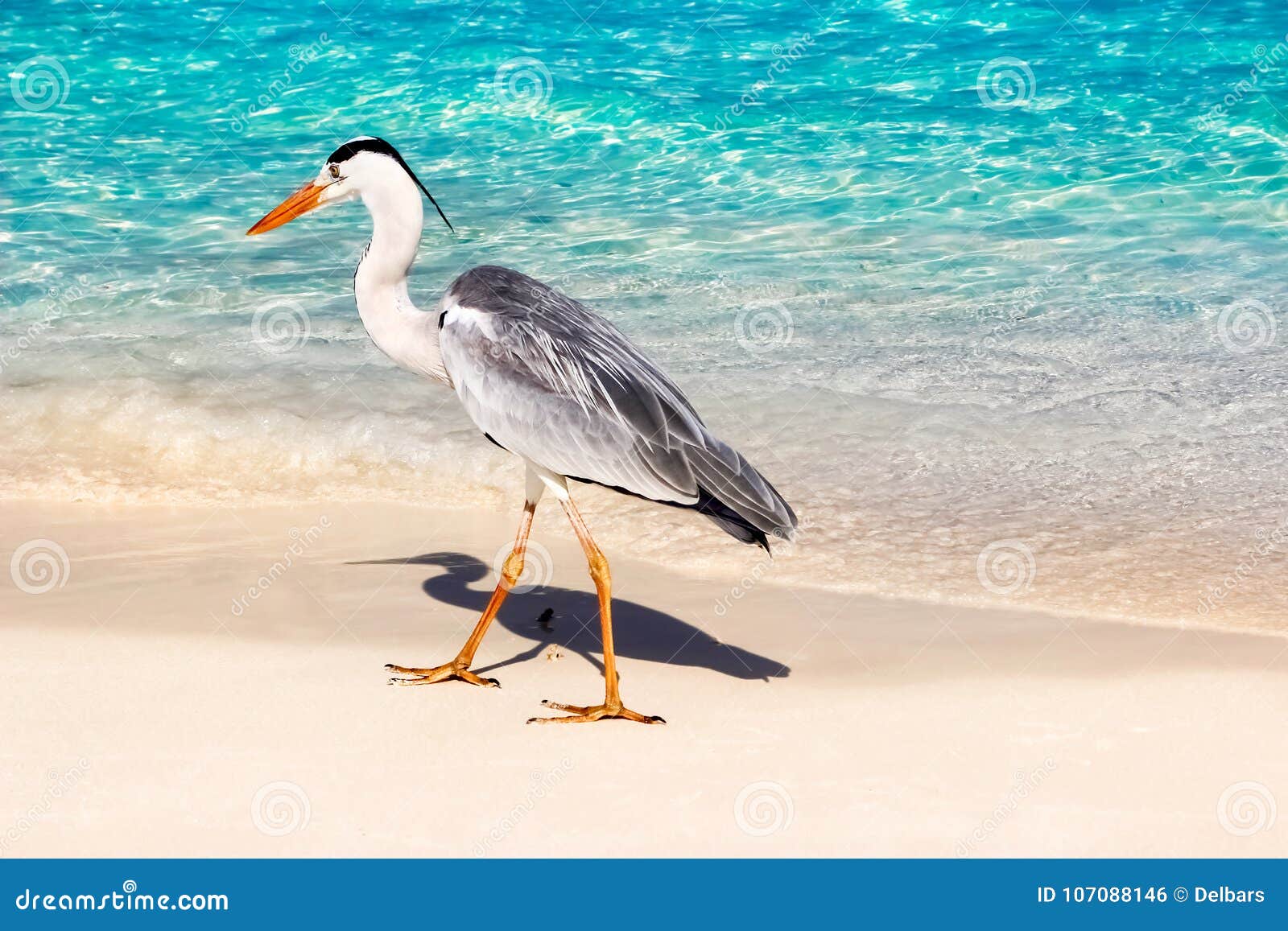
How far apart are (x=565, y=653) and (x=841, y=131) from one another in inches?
369

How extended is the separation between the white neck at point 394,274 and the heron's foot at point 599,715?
4.91 ft

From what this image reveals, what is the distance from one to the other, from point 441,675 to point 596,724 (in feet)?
2.29

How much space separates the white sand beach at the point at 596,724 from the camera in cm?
425

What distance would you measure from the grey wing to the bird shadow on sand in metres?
0.67

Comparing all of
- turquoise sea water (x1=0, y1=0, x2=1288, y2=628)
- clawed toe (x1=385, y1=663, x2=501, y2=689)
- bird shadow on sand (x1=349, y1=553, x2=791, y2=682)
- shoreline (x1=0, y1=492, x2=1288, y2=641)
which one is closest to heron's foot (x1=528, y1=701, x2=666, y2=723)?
clawed toe (x1=385, y1=663, x2=501, y2=689)

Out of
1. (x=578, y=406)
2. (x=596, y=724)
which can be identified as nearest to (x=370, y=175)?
(x=578, y=406)

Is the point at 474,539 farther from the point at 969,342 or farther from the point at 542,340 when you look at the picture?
the point at 969,342

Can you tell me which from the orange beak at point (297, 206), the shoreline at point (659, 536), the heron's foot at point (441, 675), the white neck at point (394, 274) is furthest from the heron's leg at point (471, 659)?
the orange beak at point (297, 206)

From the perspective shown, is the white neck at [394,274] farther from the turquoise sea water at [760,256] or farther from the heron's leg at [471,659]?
the turquoise sea water at [760,256]

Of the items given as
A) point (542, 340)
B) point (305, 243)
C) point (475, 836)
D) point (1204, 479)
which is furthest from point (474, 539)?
point (305, 243)

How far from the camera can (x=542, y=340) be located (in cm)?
550

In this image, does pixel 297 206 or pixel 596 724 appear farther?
pixel 297 206

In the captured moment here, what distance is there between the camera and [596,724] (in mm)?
5066

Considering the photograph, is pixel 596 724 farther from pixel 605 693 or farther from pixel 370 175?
pixel 370 175
